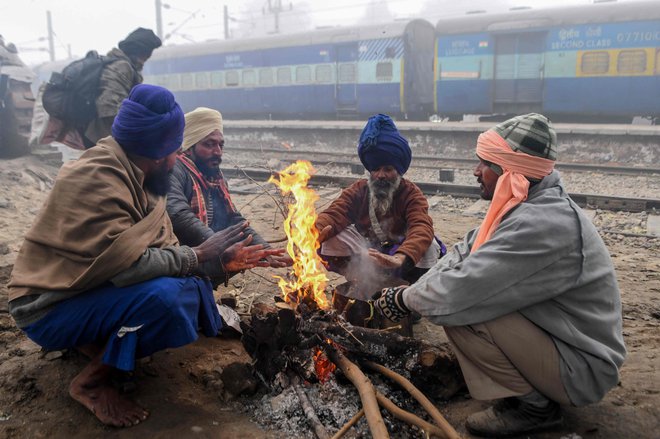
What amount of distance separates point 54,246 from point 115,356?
2.07 ft

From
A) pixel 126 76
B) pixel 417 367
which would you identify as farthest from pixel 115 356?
pixel 126 76

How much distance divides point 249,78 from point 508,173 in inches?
820

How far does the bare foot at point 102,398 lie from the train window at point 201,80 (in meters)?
22.3

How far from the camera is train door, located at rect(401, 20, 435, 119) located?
1839 centimetres

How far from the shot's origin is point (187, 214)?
3.73 m

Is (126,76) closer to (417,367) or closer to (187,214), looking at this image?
(187,214)

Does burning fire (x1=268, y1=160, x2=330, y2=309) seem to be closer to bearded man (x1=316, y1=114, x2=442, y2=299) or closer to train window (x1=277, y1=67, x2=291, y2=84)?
bearded man (x1=316, y1=114, x2=442, y2=299)

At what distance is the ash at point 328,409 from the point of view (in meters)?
2.73

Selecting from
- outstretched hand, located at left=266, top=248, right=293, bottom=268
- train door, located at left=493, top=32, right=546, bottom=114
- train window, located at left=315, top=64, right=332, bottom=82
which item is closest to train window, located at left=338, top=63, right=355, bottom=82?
train window, located at left=315, top=64, right=332, bottom=82

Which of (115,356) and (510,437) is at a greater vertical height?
(115,356)

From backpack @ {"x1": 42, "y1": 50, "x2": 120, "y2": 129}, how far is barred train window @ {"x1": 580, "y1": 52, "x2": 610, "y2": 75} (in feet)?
45.4

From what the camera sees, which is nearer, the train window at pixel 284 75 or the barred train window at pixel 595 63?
the barred train window at pixel 595 63

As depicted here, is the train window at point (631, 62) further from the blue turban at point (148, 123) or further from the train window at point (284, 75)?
the blue turban at point (148, 123)

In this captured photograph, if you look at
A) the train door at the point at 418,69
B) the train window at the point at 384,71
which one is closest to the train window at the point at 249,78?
the train window at the point at 384,71
